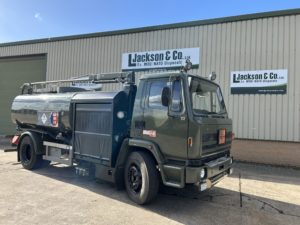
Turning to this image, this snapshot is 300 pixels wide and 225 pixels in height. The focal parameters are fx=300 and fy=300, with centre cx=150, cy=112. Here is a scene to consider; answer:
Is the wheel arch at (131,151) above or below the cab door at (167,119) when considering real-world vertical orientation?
below

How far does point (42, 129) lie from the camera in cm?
926

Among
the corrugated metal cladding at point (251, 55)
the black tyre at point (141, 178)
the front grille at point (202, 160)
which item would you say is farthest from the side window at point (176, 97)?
the corrugated metal cladding at point (251, 55)

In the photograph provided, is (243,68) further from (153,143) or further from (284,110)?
(153,143)

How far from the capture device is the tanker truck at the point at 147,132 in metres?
5.59

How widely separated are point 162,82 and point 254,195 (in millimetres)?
3555

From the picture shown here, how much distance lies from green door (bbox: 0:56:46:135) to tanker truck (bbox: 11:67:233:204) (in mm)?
9825

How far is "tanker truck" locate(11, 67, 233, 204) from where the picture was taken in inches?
220

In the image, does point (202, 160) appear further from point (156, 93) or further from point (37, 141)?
point (37, 141)

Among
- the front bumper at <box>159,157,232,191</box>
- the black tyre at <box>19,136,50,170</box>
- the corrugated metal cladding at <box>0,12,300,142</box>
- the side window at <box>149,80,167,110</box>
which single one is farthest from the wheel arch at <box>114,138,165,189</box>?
the corrugated metal cladding at <box>0,12,300,142</box>

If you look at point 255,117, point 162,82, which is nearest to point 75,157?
point 162,82

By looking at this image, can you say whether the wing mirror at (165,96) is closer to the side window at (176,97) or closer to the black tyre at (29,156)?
the side window at (176,97)

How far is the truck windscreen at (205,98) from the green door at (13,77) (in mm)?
12738

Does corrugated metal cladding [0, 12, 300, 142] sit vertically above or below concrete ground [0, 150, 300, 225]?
above

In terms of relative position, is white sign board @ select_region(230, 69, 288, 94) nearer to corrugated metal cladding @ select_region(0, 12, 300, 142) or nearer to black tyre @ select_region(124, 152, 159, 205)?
corrugated metal cladding @ select_region(0, 12, 300, 142)
